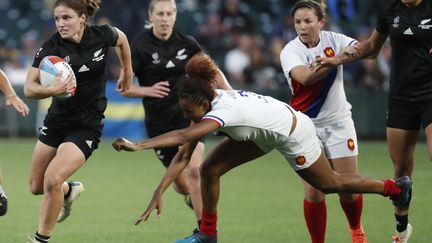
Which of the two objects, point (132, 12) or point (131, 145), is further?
point (132, 12)

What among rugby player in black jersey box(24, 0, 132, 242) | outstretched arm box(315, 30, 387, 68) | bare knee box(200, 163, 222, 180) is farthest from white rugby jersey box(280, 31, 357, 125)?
rugby player in black jersey box(24, 0, 132, 242)

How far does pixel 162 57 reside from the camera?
9.59 metres

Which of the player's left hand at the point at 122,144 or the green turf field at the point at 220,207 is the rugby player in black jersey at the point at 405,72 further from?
the player's left hand at the point at 122,144

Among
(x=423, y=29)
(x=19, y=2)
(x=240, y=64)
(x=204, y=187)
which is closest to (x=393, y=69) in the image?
(x=423, y=29)

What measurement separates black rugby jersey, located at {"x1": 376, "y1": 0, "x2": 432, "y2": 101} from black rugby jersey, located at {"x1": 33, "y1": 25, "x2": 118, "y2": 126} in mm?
2445

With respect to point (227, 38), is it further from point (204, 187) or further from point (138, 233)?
point (204, 187)

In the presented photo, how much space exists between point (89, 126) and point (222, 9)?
500 inches

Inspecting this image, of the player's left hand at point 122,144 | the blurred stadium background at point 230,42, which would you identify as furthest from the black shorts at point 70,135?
the blurred stadium background at point 230,42

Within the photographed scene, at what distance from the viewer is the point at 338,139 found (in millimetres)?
8266

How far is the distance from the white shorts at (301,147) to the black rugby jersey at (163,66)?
2279 millimetres

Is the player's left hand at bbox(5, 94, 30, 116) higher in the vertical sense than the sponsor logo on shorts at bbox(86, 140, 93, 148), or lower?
higher

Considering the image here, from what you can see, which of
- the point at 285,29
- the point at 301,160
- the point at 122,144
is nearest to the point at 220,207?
the point at 301,160

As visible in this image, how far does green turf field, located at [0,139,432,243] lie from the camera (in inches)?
364

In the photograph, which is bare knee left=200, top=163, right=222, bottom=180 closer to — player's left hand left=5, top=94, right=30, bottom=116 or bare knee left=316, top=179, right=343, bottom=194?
bare knee left=316, top=179, right=343, bottom=194
